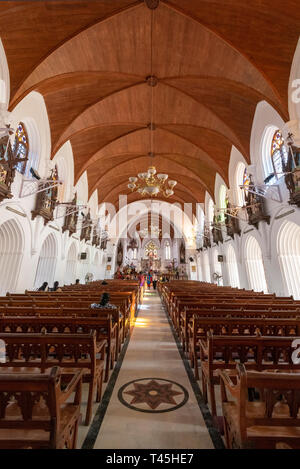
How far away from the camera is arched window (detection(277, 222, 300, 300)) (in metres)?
8.48

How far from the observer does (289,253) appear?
28.4 ft

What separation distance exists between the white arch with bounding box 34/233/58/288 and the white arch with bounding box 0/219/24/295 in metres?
2.96

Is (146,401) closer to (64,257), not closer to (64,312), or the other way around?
(64,312)

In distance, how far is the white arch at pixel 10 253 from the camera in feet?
27.6

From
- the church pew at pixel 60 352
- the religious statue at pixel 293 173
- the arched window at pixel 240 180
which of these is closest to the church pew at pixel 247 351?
the church pew at pixel 60 352

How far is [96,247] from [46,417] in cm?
1835

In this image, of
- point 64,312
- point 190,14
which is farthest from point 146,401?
point 190,14

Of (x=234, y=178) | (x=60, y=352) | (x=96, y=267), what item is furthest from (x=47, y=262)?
(x=234, y=178)

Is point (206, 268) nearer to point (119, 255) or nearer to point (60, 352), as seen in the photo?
point (119, 255)

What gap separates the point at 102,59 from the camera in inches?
320

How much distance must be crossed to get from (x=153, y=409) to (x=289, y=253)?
8.30m

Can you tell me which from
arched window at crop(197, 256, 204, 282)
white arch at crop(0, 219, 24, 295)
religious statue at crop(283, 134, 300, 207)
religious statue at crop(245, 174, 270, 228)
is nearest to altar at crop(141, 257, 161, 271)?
arched window at crop(197, 256, 204, 282)

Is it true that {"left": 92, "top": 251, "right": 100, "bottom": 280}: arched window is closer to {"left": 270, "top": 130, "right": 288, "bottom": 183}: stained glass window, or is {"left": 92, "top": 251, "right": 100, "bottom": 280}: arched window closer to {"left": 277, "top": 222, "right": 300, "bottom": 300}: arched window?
{"left": 277, "top": 222, "right": 300, "bottom": 300}: arched window
